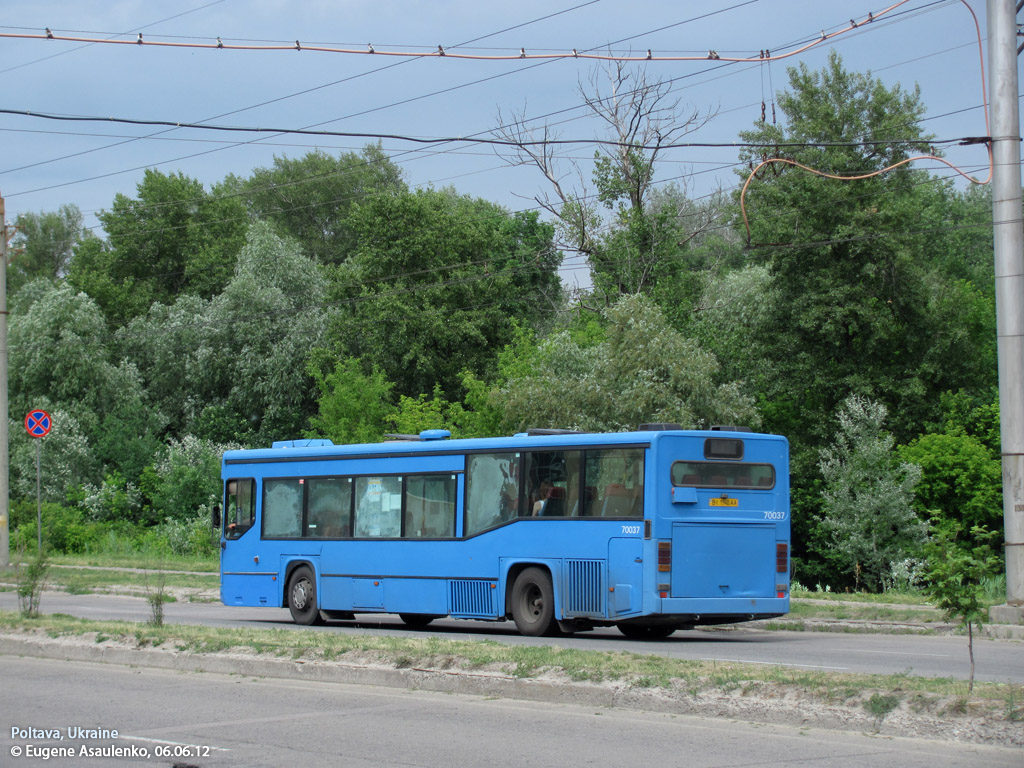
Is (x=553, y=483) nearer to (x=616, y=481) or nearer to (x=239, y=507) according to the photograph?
(x=616, y=481)

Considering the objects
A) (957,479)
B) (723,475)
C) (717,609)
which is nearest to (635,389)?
(957,479)

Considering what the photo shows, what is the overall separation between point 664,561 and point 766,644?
1.80 metres

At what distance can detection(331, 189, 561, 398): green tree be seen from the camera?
49594 mm

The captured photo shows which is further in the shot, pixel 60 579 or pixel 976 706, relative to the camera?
pixel 60 579

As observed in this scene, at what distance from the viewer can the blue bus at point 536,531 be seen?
52.0 feet

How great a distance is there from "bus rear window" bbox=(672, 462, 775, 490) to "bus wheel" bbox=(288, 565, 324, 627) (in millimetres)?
7124

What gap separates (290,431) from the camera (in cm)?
5400

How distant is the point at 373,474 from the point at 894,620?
844cm

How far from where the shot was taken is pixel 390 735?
8.78m

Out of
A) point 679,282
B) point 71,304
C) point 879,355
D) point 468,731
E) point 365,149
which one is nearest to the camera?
point 468,731

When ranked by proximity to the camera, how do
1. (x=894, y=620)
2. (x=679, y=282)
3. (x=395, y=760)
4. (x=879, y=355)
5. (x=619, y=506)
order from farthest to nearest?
1. (x=679, y=282)
2. (x=879, y=355)
3. (x=894, y=620)
4. (x=619, y=506)
5. (x=395, y=760)

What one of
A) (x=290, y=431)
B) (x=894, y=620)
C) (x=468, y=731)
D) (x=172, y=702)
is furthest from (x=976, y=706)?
(x=290, y=431)

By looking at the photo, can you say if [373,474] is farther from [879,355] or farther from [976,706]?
[879,355]

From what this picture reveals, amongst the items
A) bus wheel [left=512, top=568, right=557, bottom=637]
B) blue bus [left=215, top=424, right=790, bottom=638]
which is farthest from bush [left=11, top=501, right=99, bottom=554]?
bus wheel [left=512, top=568, right=557, bottom=637]
